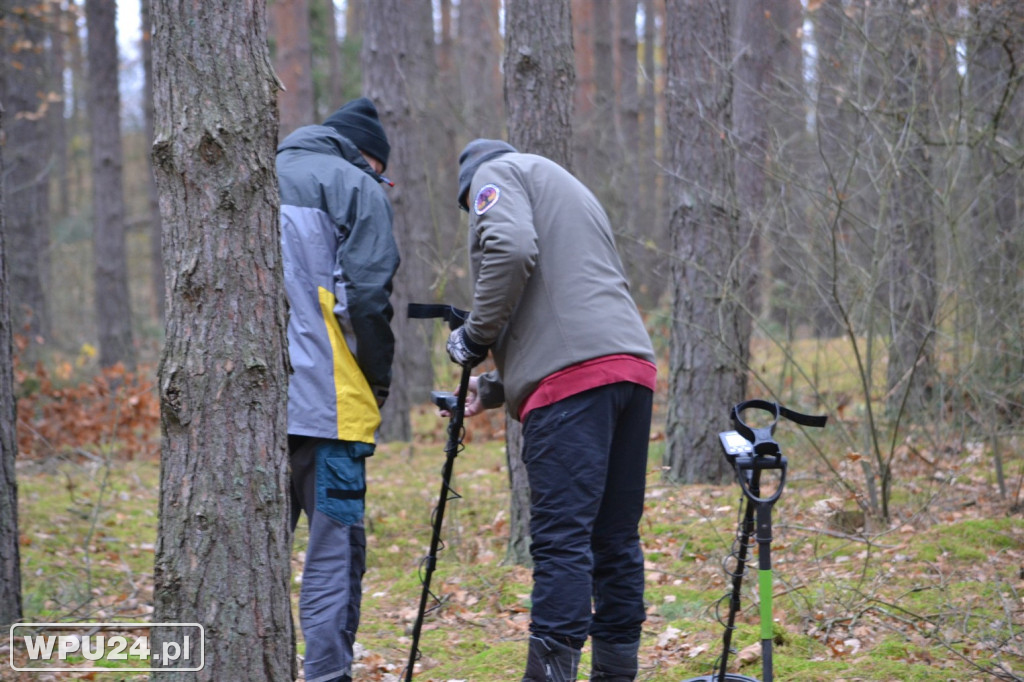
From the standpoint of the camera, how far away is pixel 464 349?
136 inches

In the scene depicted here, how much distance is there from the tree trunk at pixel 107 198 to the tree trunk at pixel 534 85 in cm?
961

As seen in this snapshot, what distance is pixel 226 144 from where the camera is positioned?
9.54 feet

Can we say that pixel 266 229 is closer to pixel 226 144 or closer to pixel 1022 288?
pixel 226 144

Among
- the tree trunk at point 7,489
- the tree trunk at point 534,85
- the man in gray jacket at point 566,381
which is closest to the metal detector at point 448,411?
the man in gray jacket at point 566,381

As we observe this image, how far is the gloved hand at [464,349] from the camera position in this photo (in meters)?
3.44

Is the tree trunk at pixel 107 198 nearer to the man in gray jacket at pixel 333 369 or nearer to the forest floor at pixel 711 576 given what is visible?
the forest floor at pixel 711 576

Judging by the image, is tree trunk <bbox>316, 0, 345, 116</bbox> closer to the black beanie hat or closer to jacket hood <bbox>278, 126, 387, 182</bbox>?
the black beanie hat

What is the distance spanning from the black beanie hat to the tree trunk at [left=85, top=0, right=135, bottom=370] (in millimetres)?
10256

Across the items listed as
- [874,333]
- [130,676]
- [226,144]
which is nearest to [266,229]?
[226,144]

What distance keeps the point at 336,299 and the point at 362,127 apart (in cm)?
95

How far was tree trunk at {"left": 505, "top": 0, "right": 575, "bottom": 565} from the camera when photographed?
535cm

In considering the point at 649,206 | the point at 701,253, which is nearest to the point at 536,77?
the point at 701,253

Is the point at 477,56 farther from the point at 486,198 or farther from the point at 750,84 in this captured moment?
the point at 486,198

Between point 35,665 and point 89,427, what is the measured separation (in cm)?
635
